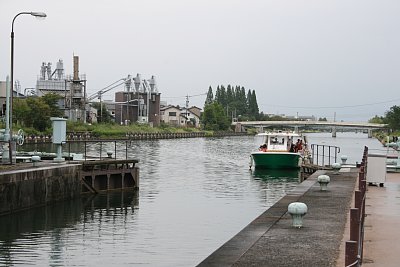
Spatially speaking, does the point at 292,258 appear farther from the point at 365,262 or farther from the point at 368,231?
the point at 368,231

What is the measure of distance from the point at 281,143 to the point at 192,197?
2129cm

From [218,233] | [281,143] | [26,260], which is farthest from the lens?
[281,143]

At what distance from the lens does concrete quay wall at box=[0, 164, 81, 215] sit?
2234 cm

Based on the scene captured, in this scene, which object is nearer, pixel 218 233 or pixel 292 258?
pixel 292 258

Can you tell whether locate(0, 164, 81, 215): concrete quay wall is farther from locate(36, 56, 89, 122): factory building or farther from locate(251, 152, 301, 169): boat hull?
locate(36, 56, 89, 122): factory building

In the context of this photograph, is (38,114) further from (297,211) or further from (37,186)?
(297,211)

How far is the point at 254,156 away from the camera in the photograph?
48.1 metres

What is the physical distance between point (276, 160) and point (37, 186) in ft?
85.1

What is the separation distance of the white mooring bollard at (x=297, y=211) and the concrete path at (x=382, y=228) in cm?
144

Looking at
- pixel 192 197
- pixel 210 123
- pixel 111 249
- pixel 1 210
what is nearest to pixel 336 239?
pixel 111 249

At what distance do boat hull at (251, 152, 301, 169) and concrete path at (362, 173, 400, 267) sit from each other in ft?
74.7

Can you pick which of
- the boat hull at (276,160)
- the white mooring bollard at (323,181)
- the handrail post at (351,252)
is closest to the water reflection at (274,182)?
the boat hull at (276,160)

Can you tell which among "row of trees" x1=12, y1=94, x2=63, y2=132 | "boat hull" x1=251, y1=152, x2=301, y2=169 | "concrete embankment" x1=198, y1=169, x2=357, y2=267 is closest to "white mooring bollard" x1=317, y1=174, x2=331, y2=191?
"concrete embankment" x1=198, y1=169, x2=357, y2=267

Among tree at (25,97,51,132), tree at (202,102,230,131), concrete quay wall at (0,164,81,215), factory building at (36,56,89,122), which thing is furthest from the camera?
tree at (202,102,230,131)
